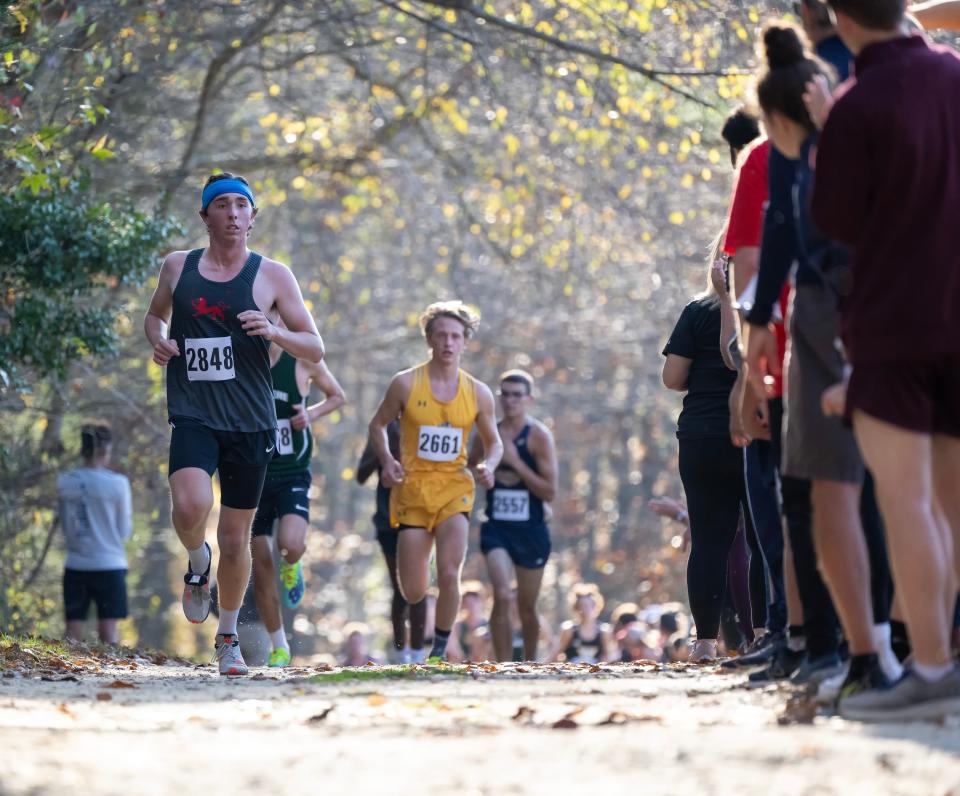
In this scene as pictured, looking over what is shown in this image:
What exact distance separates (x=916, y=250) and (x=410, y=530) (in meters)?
7.17

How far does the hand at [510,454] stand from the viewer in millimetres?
13875

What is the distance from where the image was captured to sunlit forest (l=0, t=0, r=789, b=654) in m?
14.3

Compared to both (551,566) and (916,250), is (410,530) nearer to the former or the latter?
(916,250)

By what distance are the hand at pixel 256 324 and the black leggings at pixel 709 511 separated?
2.10m

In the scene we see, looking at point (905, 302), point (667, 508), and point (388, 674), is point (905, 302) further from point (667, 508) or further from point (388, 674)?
point (667, 508)

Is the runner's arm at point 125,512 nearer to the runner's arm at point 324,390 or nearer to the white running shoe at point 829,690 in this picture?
the runner's arm at point 324,390

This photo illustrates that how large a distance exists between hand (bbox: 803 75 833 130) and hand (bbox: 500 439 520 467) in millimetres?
8317

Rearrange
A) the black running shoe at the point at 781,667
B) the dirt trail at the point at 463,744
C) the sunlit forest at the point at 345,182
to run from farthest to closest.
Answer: the sunlit forest at the point at 345,182 → the black running shoe at the point at 781,667 → the dirt trail at the point at 463,744

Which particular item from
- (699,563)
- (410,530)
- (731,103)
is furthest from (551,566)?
(699,563)

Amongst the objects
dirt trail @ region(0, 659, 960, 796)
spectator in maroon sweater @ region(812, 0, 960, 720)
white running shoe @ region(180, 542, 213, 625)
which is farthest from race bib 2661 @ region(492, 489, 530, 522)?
spectator in maroon sweater @ region(812, 0, 960, 720)

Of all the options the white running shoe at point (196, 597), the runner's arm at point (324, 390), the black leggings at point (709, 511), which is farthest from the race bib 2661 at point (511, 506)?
the white running shoe at point (196, 597)

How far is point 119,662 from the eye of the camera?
10.6 meters

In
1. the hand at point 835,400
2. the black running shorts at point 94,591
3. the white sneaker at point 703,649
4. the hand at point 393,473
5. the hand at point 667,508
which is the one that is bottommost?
the white sneaker at point 703,649

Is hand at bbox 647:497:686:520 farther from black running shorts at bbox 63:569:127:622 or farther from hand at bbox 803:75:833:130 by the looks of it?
hand at bbox 803:75:833:130
